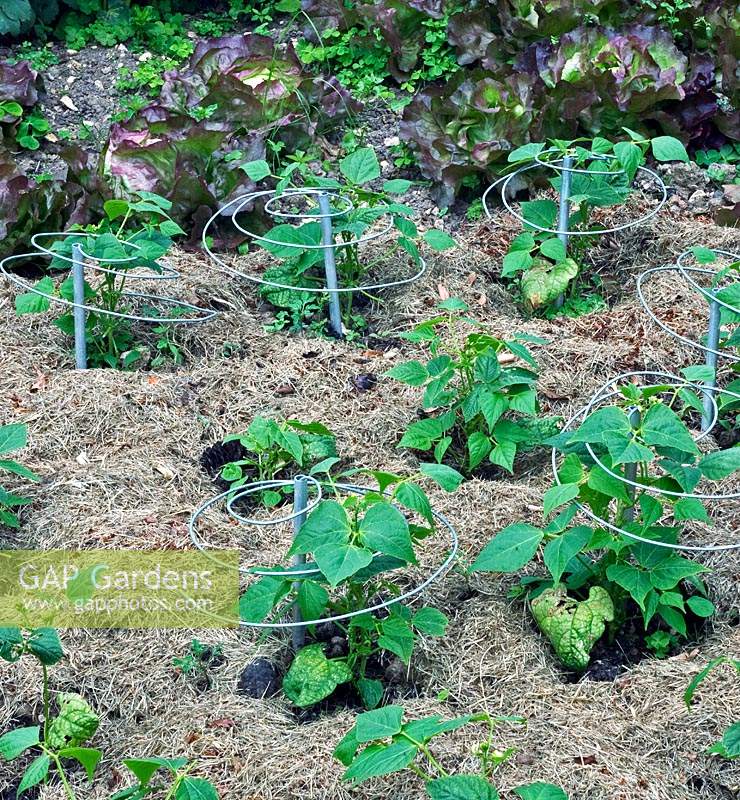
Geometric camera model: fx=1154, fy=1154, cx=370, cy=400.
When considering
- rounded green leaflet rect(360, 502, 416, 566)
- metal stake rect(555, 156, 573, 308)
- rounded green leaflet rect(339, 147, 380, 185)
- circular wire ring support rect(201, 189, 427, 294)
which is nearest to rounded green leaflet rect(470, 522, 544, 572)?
rounded green leaflet rect(360, 502, 416, 566)

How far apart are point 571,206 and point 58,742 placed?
2.85 meters

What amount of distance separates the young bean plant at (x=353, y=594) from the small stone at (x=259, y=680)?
0.22 feet

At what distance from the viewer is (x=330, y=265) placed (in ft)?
14.3

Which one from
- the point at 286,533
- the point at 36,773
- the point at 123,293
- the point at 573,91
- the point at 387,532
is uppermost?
the point at 573,91

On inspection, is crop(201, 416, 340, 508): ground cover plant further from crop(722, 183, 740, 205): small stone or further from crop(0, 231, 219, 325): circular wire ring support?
crop(722, 183, 740, 205): small stone

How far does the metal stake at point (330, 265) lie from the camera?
4.27m

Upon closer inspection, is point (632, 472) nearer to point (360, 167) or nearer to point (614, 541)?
point (614, 541)

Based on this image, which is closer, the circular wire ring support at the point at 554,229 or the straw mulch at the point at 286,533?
the straw mulch at the point at 286,533

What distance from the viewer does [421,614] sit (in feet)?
9.67

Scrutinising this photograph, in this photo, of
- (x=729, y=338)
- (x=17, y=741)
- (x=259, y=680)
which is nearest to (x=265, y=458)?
(x=259, y=680)

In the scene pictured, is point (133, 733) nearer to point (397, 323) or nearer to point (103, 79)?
point (397, 323)

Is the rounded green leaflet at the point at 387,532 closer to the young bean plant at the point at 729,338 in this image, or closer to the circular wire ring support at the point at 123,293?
the young bean plant at the point at 729,338

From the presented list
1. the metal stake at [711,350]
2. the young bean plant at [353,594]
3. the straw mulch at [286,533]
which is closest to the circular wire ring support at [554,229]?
the straw mulch at [286,533]

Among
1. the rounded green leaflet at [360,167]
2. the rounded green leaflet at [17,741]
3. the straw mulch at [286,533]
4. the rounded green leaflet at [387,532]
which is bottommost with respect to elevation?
the straw mulch at [286,533]
